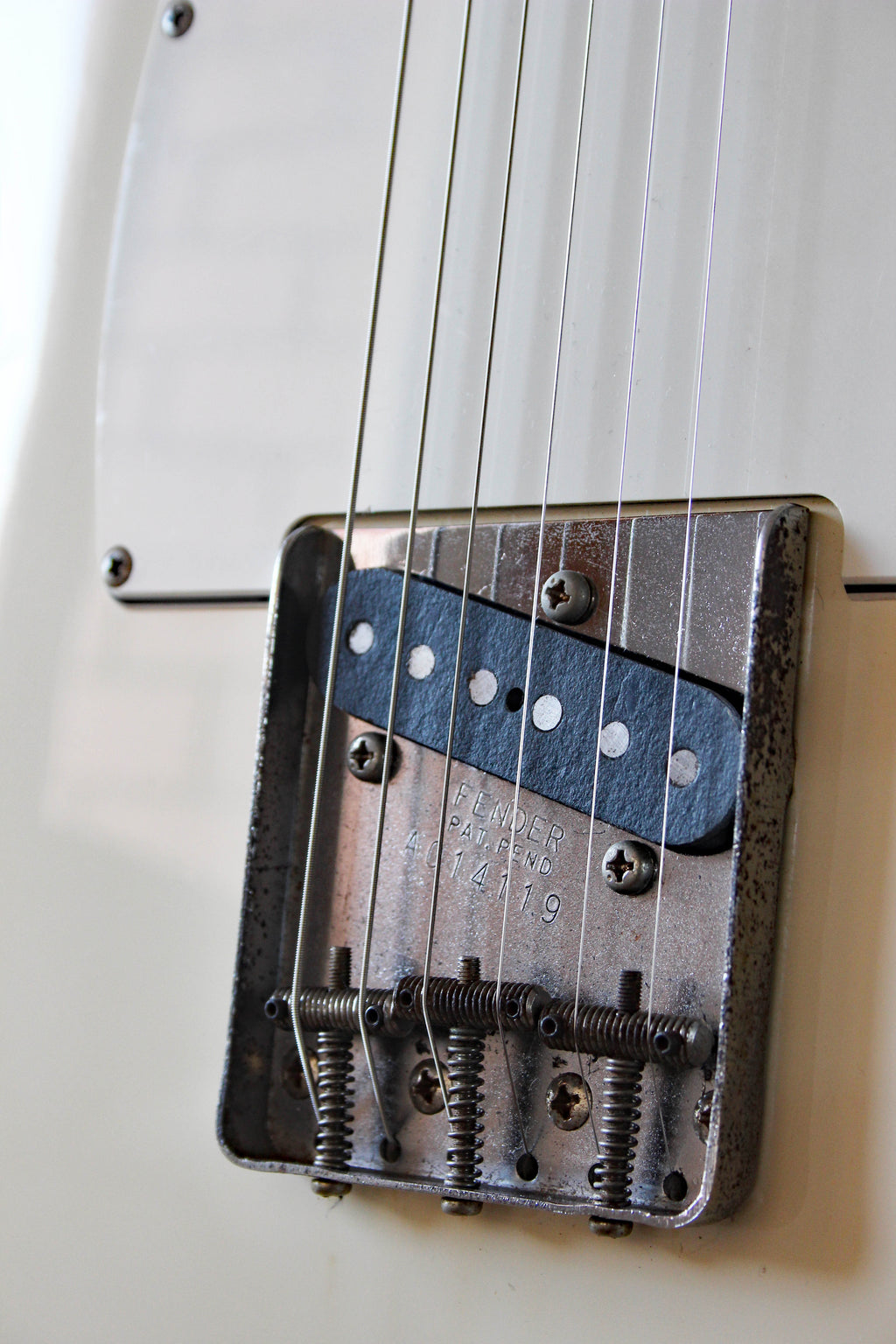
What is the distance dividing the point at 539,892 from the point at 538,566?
0.15 metres

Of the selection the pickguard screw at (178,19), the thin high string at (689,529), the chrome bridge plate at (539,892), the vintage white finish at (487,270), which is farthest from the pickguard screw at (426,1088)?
the pickguard screw at (178,19)

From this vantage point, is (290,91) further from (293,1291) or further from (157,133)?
(293,1291)

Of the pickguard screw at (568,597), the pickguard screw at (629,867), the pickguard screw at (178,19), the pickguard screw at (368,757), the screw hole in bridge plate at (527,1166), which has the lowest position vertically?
the screw hole in bridge plate at (527,1166)

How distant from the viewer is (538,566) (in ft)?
2.13

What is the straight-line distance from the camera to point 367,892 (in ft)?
2.19

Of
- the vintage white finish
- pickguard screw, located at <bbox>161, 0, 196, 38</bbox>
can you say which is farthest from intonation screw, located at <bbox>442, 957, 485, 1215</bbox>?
pickguard screw, located at <bbox>161, 0, 196, 38</bbox>

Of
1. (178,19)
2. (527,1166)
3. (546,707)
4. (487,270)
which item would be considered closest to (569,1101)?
(527,1166)

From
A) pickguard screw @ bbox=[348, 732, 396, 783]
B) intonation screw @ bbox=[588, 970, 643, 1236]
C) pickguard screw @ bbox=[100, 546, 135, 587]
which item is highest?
pickguard screw @ bbox=[100, 546, 135, 587]

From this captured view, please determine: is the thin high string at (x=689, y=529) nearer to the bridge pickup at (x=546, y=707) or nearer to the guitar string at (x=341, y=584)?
the bridge pickup at (x=546, y=707)

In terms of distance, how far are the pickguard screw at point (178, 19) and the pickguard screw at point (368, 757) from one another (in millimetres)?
450

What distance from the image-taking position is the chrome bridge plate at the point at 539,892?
1.84ft

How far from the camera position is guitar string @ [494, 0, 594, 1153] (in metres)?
0.61

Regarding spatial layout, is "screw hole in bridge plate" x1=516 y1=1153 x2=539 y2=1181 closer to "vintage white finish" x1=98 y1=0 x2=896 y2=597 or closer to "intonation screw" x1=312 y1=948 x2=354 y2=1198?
"intonation screw" x1=312 y1=948 x2=354 y2=1198

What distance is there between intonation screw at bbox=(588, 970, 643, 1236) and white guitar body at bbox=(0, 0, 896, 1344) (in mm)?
28
